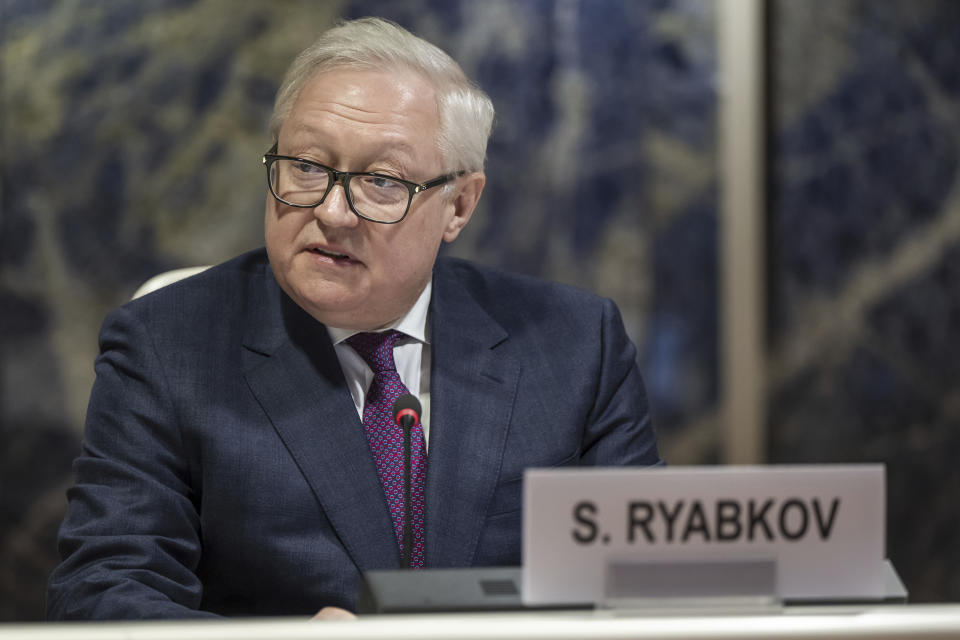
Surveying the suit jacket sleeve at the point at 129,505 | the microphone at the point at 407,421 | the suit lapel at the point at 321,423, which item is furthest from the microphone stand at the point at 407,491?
the suit jacket sleeve at the point at 129,505

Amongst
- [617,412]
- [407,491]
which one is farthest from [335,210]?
[617,412]

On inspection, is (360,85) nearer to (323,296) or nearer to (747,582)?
(323,296)

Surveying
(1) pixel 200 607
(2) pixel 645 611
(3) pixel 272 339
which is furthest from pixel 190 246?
(2) pixel 645 611

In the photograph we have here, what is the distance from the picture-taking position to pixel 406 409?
56.1 inches

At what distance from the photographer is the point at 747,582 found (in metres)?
0.98

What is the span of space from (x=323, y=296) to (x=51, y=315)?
5.91 ft

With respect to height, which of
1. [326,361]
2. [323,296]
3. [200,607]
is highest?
[323,296]

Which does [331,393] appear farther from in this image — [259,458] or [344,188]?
[344,188]

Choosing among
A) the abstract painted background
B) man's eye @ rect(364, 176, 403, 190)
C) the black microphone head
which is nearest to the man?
man's eye @ rect(364, 176, 403, 190)

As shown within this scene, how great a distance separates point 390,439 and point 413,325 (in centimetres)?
24

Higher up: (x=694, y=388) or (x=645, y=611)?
(x=645, y=611)

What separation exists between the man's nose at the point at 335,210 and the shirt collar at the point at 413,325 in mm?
201

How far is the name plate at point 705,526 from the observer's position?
97cm

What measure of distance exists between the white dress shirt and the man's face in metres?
0.05
